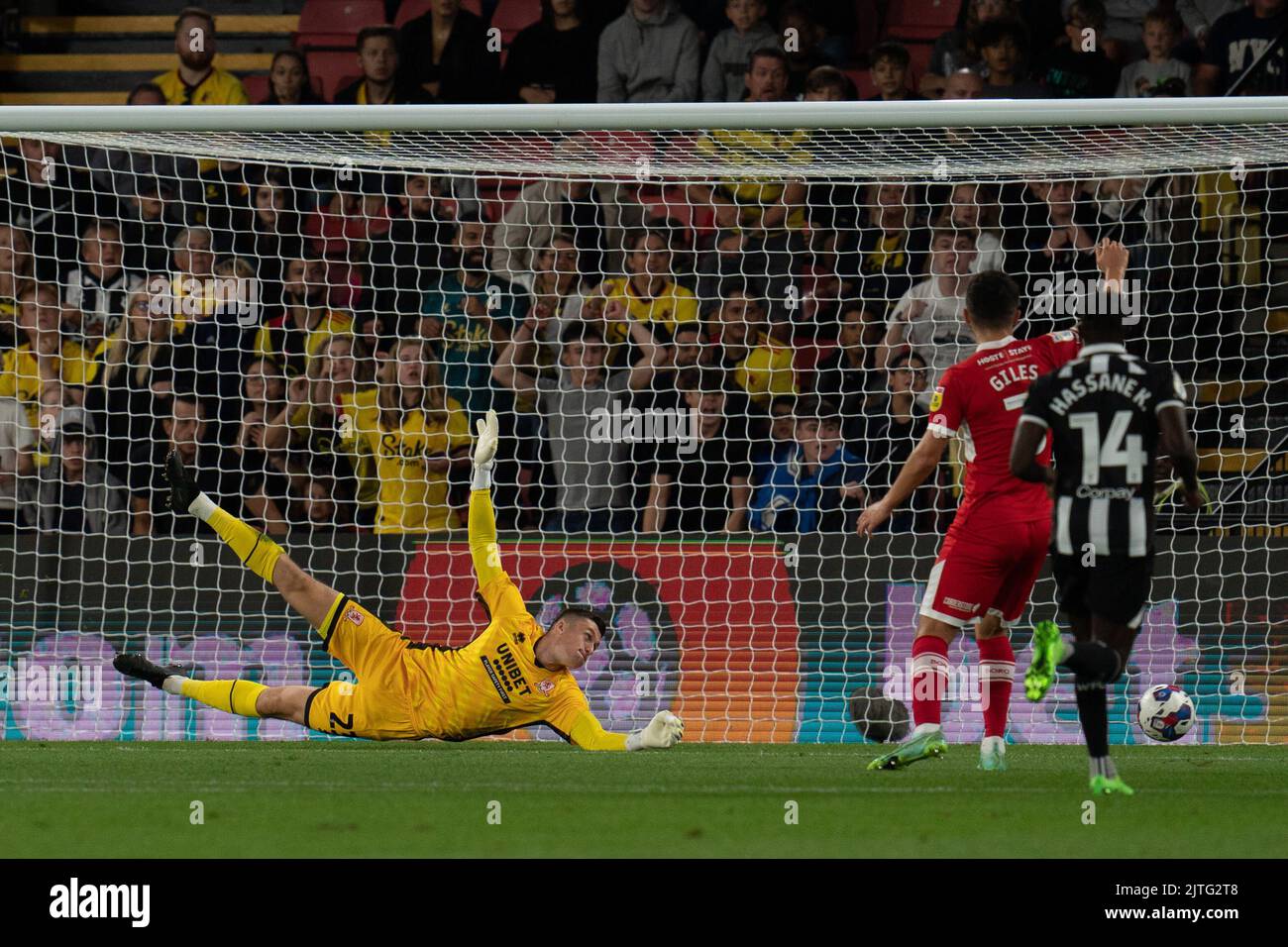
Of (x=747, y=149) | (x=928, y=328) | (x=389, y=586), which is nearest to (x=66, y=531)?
(x=389, y=586)

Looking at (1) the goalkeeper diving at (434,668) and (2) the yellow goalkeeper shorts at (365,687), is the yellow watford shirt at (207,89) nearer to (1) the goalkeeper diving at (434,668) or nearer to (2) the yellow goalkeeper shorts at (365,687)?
(1) the goalkeeper diving at (434,668)

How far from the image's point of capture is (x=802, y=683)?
945cm

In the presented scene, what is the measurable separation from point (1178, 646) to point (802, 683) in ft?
6.87

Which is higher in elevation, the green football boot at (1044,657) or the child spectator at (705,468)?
the child spectator at (705,468)

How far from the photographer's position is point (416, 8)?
13039 mm

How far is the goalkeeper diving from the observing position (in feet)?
24.3

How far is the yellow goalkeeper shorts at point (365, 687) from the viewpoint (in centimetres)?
768

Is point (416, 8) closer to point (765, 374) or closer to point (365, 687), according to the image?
point (765, 374)

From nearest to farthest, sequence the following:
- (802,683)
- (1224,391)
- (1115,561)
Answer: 1. (1115,561)
2. (802,683)
3. (1224,391)

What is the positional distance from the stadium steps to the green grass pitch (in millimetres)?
7351

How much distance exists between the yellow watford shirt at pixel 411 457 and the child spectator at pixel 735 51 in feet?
11.4

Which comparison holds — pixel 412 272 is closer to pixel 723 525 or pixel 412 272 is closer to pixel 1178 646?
pixel 723 525

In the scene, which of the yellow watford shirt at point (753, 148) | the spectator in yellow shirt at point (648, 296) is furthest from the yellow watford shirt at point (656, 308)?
the yellow watford shirt at point (753, 148)

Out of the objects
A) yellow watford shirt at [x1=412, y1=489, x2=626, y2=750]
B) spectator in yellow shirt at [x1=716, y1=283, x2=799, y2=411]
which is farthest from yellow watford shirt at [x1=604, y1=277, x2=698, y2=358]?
yellow watford shirt at [x1=412, y1=489, x2=626, y2=750]
